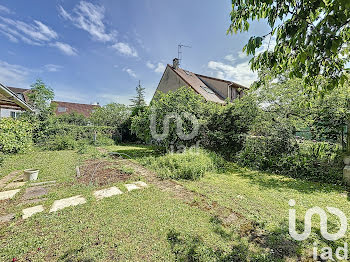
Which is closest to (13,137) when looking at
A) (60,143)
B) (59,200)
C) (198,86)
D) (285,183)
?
(60,143)

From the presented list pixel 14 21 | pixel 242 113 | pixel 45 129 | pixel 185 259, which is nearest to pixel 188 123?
pixel 242 113

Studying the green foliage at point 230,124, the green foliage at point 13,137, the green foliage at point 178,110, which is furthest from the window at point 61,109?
the green foliage at point 230,124

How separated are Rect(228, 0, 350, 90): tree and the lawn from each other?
7.76 ft

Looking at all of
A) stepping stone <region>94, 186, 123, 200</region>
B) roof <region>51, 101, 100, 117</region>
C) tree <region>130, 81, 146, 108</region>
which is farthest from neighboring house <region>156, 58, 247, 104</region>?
roof <region>51, 101, 100, 117</region>

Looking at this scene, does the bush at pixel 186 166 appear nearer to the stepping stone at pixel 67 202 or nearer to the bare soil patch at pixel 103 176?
the bare soil patch at pixel 103 176

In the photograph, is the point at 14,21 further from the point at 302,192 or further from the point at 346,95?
the point at 346,95

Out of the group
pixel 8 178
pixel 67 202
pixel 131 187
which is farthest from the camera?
pixel 8 178

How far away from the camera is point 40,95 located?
39.4 feet

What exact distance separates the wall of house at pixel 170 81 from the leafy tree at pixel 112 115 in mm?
5190

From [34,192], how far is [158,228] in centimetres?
362

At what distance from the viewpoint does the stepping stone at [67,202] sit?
3.09m

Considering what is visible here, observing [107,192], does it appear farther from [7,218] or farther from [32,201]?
[7,218]

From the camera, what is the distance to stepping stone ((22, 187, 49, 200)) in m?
3.61

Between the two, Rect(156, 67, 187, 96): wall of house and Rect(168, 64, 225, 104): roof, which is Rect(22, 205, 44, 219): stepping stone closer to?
Rect(168, 64, 225, 104): roof
